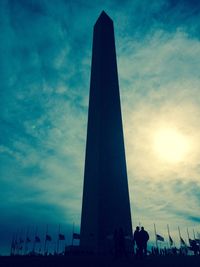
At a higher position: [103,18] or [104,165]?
[103,18]

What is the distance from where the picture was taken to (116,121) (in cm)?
2792

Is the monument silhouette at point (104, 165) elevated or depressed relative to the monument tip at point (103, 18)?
depressed

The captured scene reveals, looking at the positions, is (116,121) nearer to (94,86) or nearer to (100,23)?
(94,86)

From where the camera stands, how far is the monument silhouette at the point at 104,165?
74.8ft

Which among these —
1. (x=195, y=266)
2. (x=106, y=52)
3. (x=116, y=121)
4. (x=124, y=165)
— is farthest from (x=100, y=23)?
(x=195, y=266)

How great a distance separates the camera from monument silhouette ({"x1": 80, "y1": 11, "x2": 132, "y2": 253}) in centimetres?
2281

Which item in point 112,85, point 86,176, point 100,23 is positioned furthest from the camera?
point 100,23

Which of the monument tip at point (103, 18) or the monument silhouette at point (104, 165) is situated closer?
the monument silhouette at point (104, 165)

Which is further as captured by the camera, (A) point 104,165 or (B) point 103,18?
(B) point 103,18

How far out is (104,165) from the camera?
24.5 meters

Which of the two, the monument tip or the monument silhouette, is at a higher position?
the monument tip

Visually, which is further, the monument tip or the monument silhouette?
the monument tip

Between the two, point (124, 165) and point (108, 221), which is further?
point (124, 165)

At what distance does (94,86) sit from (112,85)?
79.1 inches
